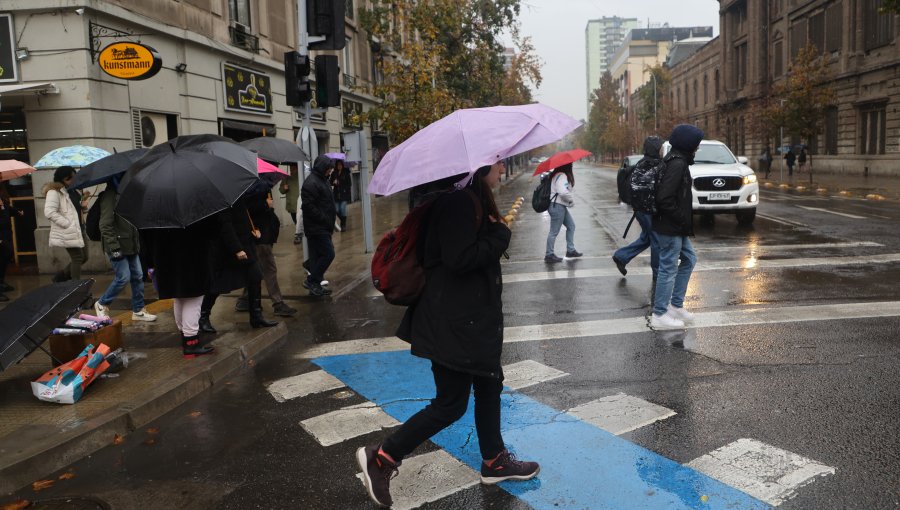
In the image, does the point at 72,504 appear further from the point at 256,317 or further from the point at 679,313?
the point at 679,313

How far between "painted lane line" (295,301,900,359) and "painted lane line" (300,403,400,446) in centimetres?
181

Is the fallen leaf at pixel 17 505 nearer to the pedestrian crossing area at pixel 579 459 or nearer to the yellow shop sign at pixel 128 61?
the pedestrian crossing area at pixel 579 459

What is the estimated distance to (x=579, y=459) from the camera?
13.9 feet

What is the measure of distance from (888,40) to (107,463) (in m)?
40.4

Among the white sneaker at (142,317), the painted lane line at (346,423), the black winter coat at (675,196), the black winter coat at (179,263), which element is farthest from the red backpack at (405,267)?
the white sneaker at (142,317)

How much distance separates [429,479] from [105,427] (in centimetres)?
241

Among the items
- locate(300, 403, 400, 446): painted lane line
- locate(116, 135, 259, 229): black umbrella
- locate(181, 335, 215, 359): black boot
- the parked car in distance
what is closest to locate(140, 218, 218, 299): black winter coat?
locate(181, 335, 215, 359): black boot

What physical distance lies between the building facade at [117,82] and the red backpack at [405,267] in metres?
10.5

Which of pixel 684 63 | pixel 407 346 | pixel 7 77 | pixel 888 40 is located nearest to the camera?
pixel 407 346

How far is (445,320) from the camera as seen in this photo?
11.8ft

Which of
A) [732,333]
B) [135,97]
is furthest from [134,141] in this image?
[732,333]

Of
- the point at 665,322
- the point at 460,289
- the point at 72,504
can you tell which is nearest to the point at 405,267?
the point at 460,289

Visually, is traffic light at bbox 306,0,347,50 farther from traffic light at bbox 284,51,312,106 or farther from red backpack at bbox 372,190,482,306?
red backpack at bbox 372,190,482,306

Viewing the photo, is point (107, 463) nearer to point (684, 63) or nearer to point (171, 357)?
point (171, 357)
